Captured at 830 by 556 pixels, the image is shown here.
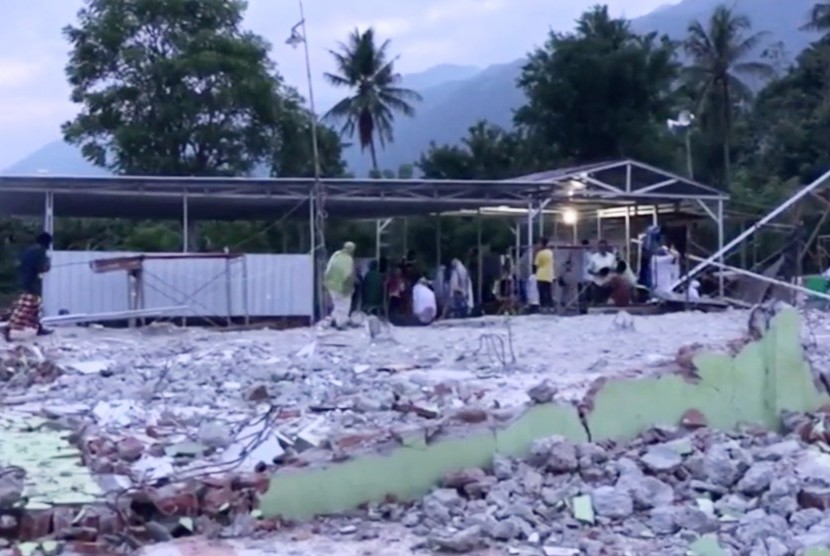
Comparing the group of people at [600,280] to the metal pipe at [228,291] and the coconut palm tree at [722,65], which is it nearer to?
the metal pipe at [228,291]

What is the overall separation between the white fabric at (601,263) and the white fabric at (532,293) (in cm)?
122

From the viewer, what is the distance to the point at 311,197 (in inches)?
1032

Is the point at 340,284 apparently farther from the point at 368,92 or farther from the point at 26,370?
the point at 368,92

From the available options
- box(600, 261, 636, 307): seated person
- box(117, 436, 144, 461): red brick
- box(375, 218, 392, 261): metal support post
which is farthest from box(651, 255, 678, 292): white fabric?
box(117, 436, 144, 461): red brick

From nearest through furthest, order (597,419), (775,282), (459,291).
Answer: (597,419) < (775,282) < (459,291)

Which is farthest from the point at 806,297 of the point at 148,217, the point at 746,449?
the point at 746,449

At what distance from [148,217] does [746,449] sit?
2403 centimetres

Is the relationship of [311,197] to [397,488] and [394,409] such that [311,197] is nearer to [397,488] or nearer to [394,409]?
[394,409]

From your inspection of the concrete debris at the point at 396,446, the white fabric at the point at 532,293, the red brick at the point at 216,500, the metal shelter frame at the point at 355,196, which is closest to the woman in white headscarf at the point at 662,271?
the metal shelter frame at the point at 355,196

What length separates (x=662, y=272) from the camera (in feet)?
89.7

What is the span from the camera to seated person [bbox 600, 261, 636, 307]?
1057 inches

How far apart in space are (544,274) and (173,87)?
54.7 ft

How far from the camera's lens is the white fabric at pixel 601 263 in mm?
27281

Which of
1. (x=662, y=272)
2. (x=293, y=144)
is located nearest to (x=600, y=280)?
(x=662, y=272)
